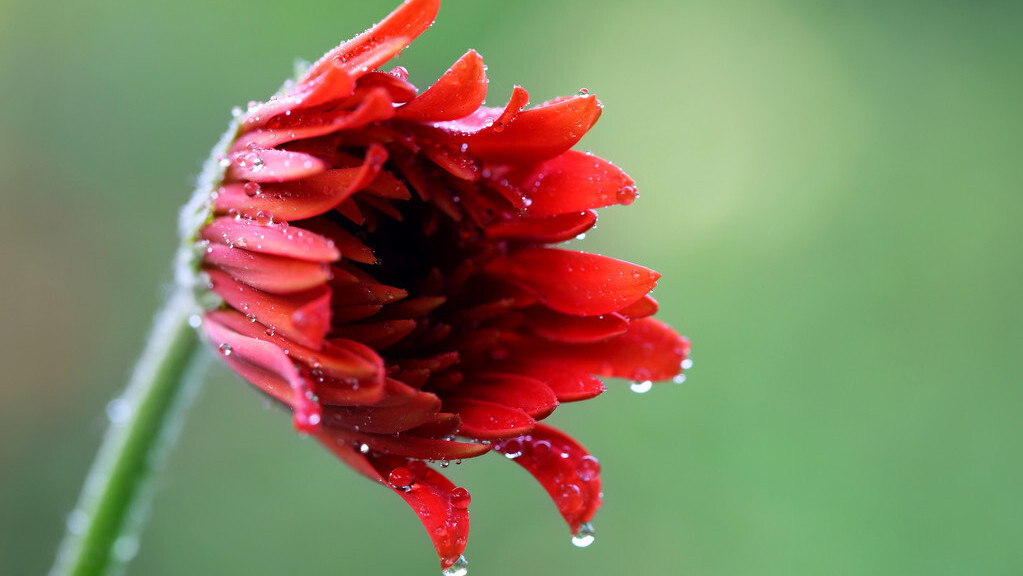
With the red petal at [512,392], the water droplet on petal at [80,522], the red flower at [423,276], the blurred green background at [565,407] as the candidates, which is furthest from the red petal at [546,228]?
the blurred green background at [565,407]

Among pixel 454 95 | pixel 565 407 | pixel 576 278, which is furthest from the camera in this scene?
pixel 565 407

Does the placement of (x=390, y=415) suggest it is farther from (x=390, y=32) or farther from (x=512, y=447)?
(x=390, y=32)

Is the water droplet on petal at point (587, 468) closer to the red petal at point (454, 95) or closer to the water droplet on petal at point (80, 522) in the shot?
the red petal at point (454, 95)

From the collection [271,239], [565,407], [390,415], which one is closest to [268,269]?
[271,239]

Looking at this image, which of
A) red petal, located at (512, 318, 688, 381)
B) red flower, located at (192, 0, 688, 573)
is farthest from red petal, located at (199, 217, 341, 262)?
red petal, located at (512, 318, 688, 381)

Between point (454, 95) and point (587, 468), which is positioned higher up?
point (454, 95)

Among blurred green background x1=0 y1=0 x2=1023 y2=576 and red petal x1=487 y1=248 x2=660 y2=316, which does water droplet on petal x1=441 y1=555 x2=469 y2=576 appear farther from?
blurred green background x1=0 y1=0 x2=1023 y2=576

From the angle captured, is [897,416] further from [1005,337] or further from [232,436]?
[232,436]

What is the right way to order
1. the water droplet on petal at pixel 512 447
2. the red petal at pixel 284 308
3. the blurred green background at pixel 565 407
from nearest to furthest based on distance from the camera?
the red petal at pixel 284 308, the water droplet on petal at pixel 512 447, the blurred green background at pixel 565 407
